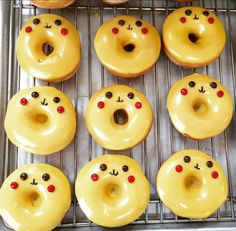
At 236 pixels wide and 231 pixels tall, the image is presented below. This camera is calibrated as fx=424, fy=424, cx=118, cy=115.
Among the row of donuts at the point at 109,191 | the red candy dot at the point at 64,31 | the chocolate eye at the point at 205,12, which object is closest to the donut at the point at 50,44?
the red candy dot at the point at 64,31

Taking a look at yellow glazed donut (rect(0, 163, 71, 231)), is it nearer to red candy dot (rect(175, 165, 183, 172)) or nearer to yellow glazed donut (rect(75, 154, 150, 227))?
yellow glazed donut (rect(75, 154, 150, 227))

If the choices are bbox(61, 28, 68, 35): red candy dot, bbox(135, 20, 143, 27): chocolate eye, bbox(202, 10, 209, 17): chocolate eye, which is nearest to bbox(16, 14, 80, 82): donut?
bbox(61, 28, 68, 35): red candy dot

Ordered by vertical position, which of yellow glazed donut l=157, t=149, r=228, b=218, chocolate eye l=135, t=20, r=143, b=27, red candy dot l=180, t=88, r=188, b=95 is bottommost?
yellow glazed donut l=157, t=149, r=228, b=218

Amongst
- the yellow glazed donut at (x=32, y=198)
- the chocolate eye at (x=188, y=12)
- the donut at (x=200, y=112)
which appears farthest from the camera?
the chocolate eye at (x=188, y=12)

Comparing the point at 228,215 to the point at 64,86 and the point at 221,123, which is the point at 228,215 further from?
the point at 64,86

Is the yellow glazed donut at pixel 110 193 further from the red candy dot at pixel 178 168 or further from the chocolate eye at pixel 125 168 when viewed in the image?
the red candy dot at pixel 178 168

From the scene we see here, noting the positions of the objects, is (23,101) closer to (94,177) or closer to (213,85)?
(94,177)
